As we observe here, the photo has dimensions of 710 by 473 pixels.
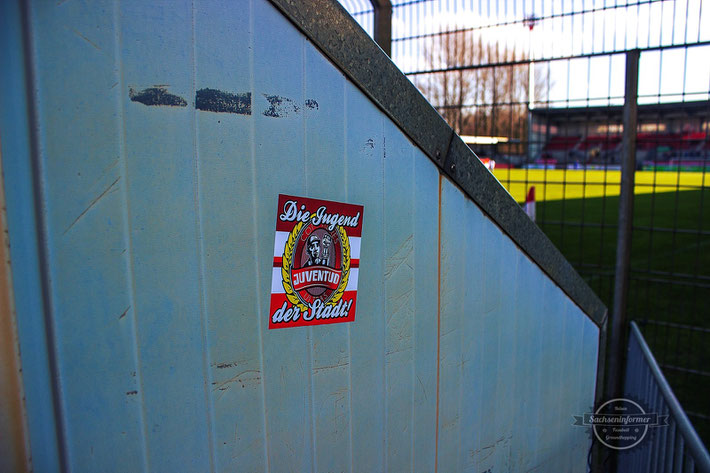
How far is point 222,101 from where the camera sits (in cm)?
133

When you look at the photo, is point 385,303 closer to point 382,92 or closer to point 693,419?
point 382,92

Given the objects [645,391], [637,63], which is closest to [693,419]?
[645,391]

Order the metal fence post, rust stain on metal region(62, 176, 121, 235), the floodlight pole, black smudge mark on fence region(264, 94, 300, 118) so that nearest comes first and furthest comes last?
rust stain on metal region(62, 176, 121, 235), black smudge mark on fence region(264, 94, 300, 118), the floodlight pole, the metal fence post

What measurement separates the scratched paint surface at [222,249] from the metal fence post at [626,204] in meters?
2.59

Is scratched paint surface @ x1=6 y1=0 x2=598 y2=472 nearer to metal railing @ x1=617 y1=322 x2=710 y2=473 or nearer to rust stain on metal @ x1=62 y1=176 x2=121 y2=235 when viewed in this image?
rust stain on metal @ x1=62 y1=176 x2=121 y2=235

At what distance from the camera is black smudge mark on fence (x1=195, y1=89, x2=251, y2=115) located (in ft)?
4.22

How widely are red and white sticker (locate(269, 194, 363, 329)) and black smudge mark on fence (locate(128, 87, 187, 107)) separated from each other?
14.4 inches

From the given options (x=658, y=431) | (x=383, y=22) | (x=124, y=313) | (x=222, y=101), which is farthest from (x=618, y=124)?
(x=124, y=313)

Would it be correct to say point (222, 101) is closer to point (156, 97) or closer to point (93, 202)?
point (156, 97)

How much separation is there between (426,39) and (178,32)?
4.24 m

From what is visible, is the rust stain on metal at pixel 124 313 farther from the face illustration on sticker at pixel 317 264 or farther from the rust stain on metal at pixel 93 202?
the face illustration on sticker at pixel 317 264

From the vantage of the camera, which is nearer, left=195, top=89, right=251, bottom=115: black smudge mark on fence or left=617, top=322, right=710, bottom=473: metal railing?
left=195, top=89, right=251, bottom=115: black smudge mark on fence

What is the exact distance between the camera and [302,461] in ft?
5.30

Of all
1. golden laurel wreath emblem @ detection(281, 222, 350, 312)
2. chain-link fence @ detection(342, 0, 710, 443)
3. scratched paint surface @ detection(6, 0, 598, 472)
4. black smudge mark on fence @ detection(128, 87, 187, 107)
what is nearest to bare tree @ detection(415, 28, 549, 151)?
chain-link fence @ detection(342, 0, 710, 443)
